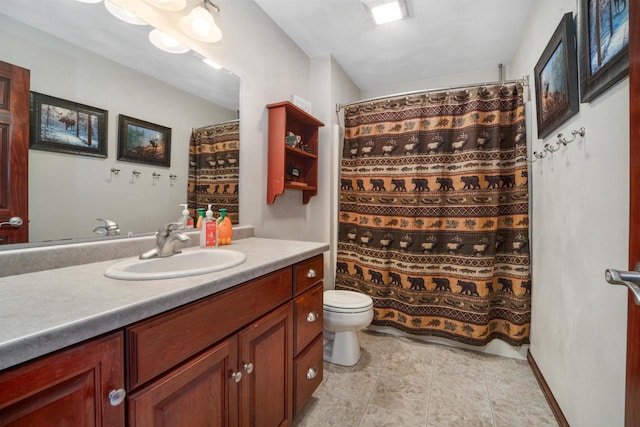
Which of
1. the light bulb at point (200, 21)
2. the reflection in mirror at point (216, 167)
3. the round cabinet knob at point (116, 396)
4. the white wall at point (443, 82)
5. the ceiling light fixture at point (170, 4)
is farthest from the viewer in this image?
the white wall at point (443, 82)

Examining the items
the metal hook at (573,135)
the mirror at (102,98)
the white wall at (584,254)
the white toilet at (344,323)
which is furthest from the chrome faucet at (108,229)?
the metal hook at (573,135)

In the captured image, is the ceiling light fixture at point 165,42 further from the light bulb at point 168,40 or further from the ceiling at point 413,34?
the ceiling at point 413,34

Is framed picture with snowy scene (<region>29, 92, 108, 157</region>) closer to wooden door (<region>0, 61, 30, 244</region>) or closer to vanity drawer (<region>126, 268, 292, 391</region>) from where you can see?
wooden door (<region>0, 61, 30, 244</region>)

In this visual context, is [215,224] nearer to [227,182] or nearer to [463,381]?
[227,182]

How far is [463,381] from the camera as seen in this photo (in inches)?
64.6

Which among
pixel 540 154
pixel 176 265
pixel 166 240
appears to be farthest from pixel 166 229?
pixel 540 154

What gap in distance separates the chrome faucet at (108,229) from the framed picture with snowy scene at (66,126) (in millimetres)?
263

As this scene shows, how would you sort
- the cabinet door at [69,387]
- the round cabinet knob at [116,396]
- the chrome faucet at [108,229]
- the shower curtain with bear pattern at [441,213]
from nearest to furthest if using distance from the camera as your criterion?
the cabinet door at [69,387], the round cabinet knob at [116,396], the chrome faucet at [108,229], the shower curtain with bear pattern at [441,213]

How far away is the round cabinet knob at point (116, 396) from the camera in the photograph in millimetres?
560

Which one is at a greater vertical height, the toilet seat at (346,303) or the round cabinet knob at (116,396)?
the round cabinet knob at (116,396)

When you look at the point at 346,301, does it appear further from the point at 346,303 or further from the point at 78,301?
the point at 78,301

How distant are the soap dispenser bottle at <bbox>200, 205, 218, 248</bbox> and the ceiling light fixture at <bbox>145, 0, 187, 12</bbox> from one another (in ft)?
3.11

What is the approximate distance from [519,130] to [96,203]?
2.43 meters

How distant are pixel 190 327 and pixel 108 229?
2.11 feet
